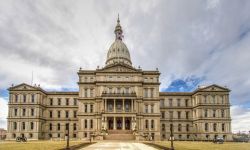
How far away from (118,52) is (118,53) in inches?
20.1

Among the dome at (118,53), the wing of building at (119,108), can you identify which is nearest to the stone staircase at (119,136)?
the wing of building at (119,108)

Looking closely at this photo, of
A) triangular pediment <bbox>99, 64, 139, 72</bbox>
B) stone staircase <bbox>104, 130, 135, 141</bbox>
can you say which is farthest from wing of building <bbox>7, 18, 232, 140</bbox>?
stone staircase <bbox>104, 130, 135, 141</bbox>

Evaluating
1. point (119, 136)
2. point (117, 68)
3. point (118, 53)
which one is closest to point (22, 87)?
point (117, 68)

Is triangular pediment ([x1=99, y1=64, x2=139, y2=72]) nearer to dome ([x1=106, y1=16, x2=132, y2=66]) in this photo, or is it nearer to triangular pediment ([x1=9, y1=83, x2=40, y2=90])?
dome ([x1=106, y1=16, x2=132, y2=66])

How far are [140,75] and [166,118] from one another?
2120 centimetres

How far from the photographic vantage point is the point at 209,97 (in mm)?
95438

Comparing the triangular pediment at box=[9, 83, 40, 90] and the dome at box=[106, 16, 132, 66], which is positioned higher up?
the dome at box=[106, 16, 132, 66]

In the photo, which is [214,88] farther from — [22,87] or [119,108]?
[22,87]

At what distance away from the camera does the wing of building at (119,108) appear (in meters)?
86.1

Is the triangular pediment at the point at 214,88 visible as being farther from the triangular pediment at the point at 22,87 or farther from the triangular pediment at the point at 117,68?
the triangular pediment at the point at 22,87

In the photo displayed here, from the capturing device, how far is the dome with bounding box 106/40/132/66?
108444mm

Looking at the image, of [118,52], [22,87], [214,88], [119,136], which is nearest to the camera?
[119,136]

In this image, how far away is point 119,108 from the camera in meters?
87.1

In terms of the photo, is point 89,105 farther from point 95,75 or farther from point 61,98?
point 61,98
